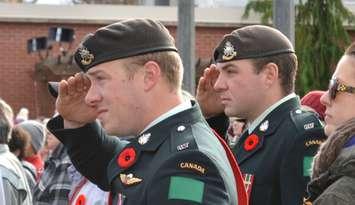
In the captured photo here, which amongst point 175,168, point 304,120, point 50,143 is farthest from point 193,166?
point 50,143

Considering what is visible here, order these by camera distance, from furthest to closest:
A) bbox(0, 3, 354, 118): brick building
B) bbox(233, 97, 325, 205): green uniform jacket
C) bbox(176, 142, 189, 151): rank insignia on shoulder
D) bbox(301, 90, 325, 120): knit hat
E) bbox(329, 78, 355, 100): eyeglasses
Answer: bbox(0, 3, 354, 118): brick building → bbox(301, 90, 325, 120): knit hat → bbox(233, 97, 325, 205): green uniform jacket → bbox(329, 78, 355, 100): eyeglasses → bbox(176, 142, 189, 151): rank insignia on shoulder

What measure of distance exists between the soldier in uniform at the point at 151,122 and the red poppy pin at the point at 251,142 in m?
1.01

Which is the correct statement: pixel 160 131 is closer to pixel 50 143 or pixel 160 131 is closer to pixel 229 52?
pixel 229 52

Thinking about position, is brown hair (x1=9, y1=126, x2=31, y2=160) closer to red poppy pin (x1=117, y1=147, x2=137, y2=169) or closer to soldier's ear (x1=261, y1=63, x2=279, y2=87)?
soldier's ear (x1=261, y1=63, x2=279, y2=87)

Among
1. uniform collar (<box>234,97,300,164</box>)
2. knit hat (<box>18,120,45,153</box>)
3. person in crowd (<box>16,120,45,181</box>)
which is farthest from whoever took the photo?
knit hat (<box>18,120,45,153</box>)

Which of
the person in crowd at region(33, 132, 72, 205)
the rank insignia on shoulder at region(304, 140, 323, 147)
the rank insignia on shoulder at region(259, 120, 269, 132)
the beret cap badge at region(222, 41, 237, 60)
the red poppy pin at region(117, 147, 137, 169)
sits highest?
the beret cap badge at region(222, 41, 237, 60)

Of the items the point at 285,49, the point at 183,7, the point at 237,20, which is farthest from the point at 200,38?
the point at 285,49

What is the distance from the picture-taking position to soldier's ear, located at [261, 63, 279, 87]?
4.07 metres

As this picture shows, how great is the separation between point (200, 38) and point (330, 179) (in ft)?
51.1

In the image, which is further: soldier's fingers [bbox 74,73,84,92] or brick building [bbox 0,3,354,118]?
brick building [bbox 0,3,354,118]

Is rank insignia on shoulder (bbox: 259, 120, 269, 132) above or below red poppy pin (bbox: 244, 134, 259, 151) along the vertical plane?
above

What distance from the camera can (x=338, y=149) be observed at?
275 centimetres

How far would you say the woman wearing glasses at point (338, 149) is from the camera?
2584mm

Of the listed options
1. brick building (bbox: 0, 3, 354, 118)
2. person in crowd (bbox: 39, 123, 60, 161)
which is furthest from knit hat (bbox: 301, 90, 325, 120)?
brick building (bbox: 0, 3, 354, 118)
